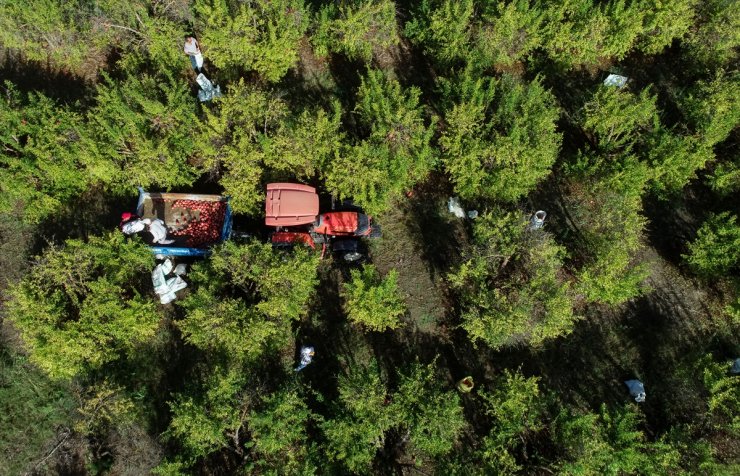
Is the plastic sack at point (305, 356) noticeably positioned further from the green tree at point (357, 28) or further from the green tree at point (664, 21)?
the green tree at point (664, 21)

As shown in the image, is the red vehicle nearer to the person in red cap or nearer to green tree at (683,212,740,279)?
the person in red cap

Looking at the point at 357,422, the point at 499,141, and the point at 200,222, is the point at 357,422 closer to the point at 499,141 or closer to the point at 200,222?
the point at 200,222

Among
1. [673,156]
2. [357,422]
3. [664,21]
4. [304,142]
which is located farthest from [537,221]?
[664,21]

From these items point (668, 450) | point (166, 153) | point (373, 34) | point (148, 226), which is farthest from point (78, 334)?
point (668, 450)

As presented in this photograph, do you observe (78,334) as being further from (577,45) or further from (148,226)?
(577,45)

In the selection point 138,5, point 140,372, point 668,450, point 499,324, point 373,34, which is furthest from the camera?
point 373,34

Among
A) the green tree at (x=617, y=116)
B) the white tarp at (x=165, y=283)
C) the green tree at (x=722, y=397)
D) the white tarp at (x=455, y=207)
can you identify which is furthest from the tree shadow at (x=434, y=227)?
the green tree at (x=722, y=397)
